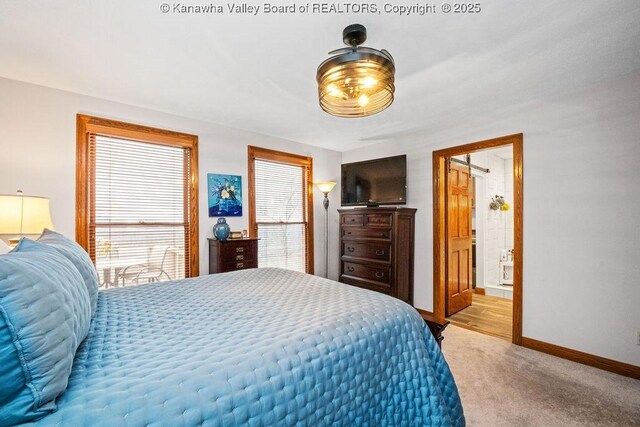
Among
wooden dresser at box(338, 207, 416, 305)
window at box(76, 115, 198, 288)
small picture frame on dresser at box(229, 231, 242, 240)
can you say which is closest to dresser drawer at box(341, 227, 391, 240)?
wooden dresser at box(338, 207, 416, 305)

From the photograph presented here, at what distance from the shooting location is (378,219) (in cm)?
401

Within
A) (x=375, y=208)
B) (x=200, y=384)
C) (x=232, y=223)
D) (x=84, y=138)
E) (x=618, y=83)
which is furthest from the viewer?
(x=375, y=208)

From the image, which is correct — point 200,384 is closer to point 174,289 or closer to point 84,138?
point 174,289

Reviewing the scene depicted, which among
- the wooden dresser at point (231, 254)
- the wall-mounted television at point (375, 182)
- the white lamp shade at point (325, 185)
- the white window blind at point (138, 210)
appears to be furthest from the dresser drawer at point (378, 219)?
the white window blind at point (138, 210)

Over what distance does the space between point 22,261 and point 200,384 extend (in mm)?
664

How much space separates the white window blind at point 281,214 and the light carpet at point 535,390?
96.5 inches

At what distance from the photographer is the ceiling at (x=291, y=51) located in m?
1.70

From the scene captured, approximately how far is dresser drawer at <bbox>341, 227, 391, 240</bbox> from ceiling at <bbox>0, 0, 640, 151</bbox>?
1.63m

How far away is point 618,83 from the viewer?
8.08 ft

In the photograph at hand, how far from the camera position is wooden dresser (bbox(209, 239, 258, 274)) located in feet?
11.0

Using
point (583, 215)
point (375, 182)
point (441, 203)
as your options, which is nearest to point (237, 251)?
point (375, 182)

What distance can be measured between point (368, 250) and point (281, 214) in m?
1.39

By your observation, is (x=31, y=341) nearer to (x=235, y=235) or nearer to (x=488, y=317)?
(x=235, y=235)

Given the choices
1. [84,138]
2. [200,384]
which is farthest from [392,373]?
[84,138]
